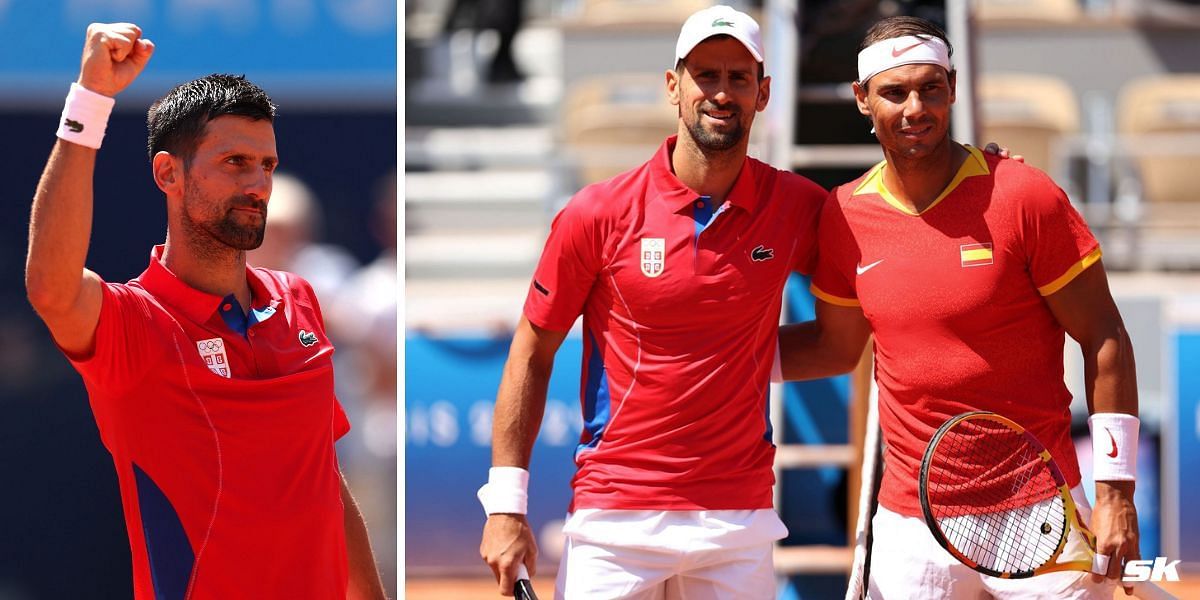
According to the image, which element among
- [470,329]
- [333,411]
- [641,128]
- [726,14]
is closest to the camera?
[333,411]

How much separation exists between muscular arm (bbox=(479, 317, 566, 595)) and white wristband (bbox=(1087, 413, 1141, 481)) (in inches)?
50.8

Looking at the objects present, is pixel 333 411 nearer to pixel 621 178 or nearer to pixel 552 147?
pixel 621 178

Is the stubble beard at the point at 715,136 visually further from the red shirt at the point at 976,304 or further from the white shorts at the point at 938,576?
the white shorts at the point at 938,576

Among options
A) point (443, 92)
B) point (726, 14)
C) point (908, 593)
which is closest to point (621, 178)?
point (726, 14)

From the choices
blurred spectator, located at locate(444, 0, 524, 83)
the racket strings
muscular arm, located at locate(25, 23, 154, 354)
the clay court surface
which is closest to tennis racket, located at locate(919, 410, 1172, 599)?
the racket strings

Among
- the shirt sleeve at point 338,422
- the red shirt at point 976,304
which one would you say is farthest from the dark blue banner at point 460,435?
the red shirt at point 976,304

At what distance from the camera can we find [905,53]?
3354 millimetres

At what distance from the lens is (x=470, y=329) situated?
309 inches

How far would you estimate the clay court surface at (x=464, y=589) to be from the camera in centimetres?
816

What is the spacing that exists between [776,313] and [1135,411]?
2.83ft

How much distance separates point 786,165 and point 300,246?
210cm

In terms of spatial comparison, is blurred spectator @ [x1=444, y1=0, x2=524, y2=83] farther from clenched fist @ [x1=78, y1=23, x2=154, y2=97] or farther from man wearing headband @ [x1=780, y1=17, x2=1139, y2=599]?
clenched fist @ [x1=78, y1=23, x2=154, y2=97]

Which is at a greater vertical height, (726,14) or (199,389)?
(726,14)

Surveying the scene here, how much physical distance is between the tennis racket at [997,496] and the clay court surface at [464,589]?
16.6 ft
